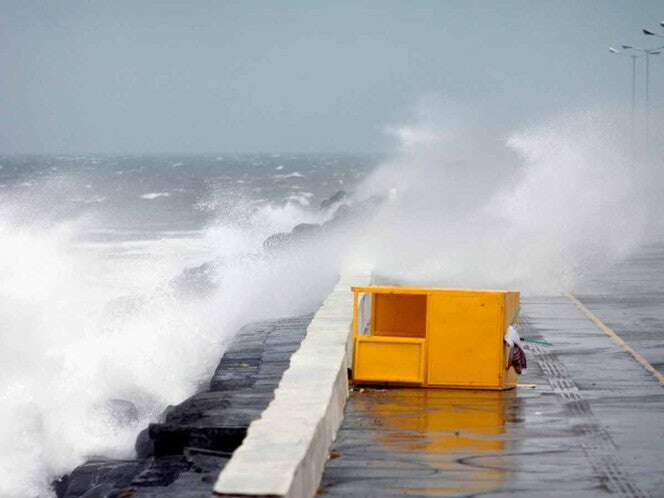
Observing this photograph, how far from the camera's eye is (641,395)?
12.9m

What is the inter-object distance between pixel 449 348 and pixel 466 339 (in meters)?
0.17

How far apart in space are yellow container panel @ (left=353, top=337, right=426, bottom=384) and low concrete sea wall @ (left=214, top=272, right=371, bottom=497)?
0.76ft

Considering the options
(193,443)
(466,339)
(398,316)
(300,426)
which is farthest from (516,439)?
(398,316)

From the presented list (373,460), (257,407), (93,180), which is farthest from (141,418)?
(93,180)

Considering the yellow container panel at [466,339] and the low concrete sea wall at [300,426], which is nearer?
the low concrete sea wall at [300,426]

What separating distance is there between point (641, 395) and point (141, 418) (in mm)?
7562

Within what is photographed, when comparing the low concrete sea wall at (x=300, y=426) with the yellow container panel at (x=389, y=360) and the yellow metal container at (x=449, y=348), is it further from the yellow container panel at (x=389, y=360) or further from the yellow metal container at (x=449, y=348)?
the yellow metal container at (x=449, y=348)

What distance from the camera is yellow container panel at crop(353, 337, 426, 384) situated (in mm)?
12586

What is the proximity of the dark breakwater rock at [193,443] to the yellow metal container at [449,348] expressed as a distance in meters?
1.21

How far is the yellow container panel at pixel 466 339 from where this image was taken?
12562mm

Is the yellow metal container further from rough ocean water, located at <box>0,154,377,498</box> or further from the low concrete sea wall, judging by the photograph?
rough ocean water, located at <box>0,154,377,498</box>

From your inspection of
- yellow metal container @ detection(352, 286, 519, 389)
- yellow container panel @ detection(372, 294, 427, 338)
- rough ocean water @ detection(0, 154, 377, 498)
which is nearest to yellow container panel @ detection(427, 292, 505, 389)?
yellow metal container @ detection(352, 286, 519, 389)

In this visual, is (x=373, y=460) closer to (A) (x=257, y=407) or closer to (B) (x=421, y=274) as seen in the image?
(A) (x=257, y=407)

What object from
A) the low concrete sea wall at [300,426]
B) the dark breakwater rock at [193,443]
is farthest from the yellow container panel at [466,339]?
the dark breakwater rock at [193,443]
